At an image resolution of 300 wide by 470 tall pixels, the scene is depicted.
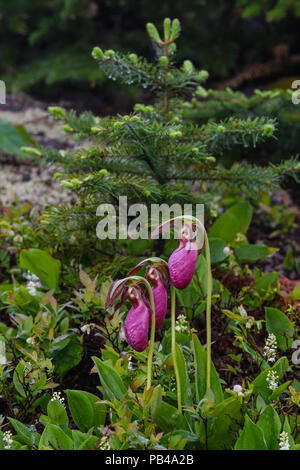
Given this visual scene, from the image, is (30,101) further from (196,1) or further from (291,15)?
(291,15)

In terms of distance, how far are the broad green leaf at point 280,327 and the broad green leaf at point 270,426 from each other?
380 millimetres

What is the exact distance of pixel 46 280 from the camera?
180cm

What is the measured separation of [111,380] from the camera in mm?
1251

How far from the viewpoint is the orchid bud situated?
3.53ft

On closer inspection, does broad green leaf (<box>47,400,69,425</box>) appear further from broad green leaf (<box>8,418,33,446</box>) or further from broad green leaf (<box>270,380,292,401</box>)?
broad green leaf (<box>270,380,292,401</box>)

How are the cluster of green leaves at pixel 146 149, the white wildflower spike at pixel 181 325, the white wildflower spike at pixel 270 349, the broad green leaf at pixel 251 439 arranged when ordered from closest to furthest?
the broad green leaf at pixel 251 439 → the white wildflower spike at pixel 270 349 → the white wildflower spike at pixel 181 325 → the cluster of green leaves at pixel 146 149

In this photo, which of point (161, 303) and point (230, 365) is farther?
point (230, 365)

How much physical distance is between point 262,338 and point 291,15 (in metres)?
2.48

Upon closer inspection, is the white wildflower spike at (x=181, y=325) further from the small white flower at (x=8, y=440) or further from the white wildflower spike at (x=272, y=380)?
the small white flower at (x=8, y=440)

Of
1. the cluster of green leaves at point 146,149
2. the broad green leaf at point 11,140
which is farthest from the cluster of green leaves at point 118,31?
the cluster of green leaves at point 146,149

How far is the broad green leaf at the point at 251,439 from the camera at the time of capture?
1057 millimetres

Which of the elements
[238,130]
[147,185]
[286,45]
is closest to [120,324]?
[147,185]

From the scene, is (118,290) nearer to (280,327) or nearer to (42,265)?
(280,327)

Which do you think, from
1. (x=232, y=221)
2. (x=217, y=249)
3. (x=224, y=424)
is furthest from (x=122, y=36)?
(x=224, y=424)
